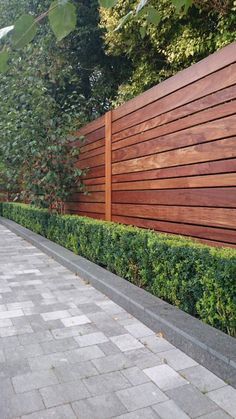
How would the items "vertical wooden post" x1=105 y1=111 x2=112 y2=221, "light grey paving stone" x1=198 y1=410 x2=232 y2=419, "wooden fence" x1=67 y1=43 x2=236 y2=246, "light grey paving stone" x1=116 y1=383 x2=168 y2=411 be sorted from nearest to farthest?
"light grey paving stone" x1=198 y1=410 x2=232 y2=419 < "light grey paving stone" x1=116 y1=383 x2=168 y2=411 < "wooden fence" x1=67 y1=43 x2=236 y2=246 < "vertical wooden post" x1=105 y1=111 x2=112 y2=221

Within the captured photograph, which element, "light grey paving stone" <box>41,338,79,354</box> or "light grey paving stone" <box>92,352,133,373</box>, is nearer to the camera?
"light grey paving stone" <box>92,352,133,373</box>

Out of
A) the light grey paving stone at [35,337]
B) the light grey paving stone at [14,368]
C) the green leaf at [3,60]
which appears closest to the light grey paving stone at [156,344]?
the light grey paving stone at [35,337]

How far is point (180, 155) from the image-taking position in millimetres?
4039

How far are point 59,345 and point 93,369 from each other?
50cm

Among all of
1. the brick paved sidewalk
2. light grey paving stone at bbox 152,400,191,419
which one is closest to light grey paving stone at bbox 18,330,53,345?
the brick paved sidewalk

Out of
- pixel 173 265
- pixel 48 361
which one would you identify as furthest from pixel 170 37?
pixel 48 361

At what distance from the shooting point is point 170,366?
2.61 meters

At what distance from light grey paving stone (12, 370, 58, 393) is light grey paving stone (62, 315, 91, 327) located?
0.88 meters

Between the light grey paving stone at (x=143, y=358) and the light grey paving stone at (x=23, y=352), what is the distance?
67 cm

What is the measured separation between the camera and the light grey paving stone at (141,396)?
2152 millimetres

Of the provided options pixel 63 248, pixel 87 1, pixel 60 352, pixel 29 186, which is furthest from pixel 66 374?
pixel 87 1

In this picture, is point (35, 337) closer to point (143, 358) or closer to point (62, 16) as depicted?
point (143, 358)

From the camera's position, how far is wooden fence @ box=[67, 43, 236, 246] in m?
3.36

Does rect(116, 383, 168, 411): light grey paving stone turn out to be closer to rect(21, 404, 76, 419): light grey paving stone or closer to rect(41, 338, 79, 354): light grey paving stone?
rect(21, 404, 76, 419): light grey paving stone
